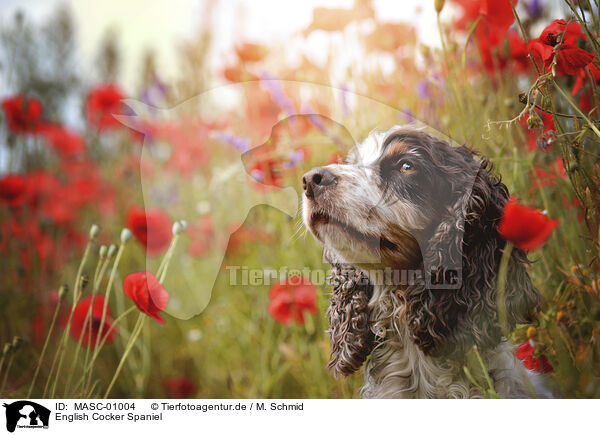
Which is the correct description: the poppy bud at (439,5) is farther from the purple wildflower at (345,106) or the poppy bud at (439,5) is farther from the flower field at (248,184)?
the purple wildflower at (345,106)

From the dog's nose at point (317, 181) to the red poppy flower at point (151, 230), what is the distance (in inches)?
16.8

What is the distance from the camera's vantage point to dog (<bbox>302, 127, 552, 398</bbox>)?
0.70m

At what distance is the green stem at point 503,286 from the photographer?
2.36 feet

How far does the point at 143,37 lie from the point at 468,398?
3.56 ft

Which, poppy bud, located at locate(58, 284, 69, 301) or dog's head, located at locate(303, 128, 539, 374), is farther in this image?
poppy bud, located at locate(58, 284, 69, 301)

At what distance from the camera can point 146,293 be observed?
90 centimetres

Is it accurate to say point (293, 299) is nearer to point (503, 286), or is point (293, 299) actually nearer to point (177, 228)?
point (177, 228)

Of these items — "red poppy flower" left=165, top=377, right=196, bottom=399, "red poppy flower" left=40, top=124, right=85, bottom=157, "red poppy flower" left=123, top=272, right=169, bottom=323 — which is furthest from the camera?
"red poppy flower" left=40, top=124, right=85, bottom=157

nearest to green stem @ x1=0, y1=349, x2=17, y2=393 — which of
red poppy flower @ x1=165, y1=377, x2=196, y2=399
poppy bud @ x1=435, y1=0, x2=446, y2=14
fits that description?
red poppy flower @ x1=165, y1=377, x2=196, y2=399

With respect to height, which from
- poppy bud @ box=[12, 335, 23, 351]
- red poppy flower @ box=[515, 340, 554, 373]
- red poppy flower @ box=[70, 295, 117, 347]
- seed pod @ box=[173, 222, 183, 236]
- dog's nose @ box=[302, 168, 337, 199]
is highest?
seed pod @ box=[173, 222, 183, 236]

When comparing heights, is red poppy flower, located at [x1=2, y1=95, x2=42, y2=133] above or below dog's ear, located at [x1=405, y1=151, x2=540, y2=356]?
above

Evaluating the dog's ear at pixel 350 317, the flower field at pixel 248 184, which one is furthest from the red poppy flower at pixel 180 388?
the dog's ear at pixel 350 317
